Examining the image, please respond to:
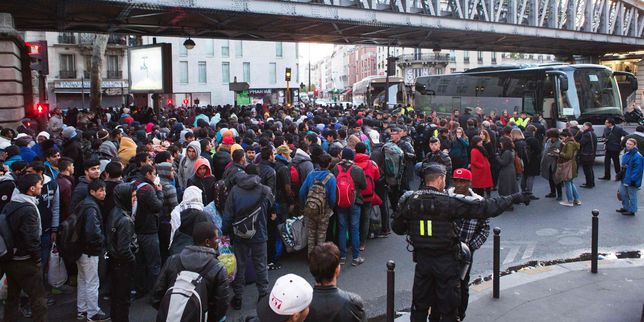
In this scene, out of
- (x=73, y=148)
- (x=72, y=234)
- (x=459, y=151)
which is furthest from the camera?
(x=459, y=151)

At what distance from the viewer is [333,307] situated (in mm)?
3342

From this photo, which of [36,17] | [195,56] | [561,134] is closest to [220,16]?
[36,17]

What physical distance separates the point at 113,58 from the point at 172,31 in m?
31.3

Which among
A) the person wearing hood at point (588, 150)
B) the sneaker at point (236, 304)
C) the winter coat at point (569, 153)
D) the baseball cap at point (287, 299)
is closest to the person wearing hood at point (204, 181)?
the sneaker at point (236, 304)

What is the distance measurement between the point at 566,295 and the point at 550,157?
6247 mm

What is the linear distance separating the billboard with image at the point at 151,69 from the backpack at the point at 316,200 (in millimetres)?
13146

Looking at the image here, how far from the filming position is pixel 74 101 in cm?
4853

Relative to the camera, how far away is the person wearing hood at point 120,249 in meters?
5.62

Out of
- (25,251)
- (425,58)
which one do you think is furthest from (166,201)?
(425,58)

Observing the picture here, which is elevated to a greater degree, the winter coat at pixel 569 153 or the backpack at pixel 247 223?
the winter coat at pixel 569 153

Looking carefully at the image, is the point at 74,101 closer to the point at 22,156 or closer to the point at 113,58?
the point at 113,58

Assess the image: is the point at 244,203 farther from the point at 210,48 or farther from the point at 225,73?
the point at 225,73

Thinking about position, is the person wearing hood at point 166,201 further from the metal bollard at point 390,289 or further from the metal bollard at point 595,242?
the metal bollard at point 595,242

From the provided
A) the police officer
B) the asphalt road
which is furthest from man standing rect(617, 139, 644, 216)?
the police officer
